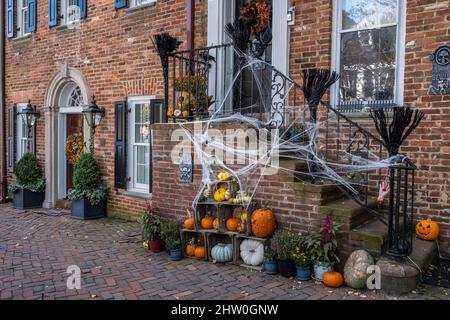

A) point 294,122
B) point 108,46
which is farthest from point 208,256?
point 108,46

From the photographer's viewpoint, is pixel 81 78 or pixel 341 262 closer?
pixel 341 262

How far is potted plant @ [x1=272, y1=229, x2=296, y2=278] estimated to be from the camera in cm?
439

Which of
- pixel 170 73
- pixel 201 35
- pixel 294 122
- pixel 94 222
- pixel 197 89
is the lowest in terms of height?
pixel 94 222

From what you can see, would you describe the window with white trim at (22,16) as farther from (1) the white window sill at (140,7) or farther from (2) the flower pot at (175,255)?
(2) the flower pot at (175,255)

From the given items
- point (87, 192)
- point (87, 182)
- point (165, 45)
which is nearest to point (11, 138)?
point (87, 182)

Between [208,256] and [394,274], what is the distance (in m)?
2.20

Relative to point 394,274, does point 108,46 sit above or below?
above

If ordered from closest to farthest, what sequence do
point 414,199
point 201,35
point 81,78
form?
1. point 414,199
2. point 201,35
3. point 81,78

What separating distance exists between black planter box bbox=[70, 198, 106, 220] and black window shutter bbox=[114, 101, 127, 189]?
0.66m

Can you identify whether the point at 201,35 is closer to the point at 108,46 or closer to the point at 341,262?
the point at 108,46

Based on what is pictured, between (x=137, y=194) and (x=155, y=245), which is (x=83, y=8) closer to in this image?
(x=137, y=194)

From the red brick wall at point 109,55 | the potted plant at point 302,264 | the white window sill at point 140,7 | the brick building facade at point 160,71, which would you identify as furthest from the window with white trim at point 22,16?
the potted plant at point 302,264

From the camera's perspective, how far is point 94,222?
25.3 ft

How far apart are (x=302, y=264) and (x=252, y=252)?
2.24 ft
